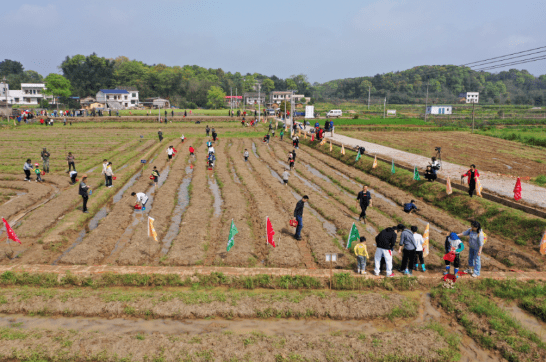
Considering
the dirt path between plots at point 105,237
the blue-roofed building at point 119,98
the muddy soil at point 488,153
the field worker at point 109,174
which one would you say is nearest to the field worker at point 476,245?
the dirt path between plots at point 105,237

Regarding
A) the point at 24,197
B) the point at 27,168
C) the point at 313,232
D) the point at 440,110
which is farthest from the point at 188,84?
the point at 313,232

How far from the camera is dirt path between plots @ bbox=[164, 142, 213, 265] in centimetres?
1297

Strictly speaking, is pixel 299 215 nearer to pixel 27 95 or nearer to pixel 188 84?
pixel 188 84

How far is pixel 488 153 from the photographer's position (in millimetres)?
35438

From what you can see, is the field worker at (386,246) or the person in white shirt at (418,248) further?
the person in white shirt at (418,248)

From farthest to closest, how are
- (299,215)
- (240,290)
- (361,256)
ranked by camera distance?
(299,215) → (361,256) → (240,290)

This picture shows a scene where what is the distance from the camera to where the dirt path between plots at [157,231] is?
13000 mm

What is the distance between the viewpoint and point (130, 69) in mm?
121375

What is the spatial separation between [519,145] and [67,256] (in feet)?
146

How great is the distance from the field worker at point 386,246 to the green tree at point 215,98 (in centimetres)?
10930

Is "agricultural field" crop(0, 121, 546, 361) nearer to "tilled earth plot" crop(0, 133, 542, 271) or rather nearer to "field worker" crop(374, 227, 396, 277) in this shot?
"tilled earth plot" crop(0, 133, 542, 271)

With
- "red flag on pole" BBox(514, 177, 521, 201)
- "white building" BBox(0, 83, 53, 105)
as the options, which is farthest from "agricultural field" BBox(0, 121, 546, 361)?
"white building" BBox(0, 83, 53, 105)

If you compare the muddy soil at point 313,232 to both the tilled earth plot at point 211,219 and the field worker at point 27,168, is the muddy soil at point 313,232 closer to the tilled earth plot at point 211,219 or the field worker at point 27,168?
the tilled earth plot at point 211,219

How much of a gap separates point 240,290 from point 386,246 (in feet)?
15.5
